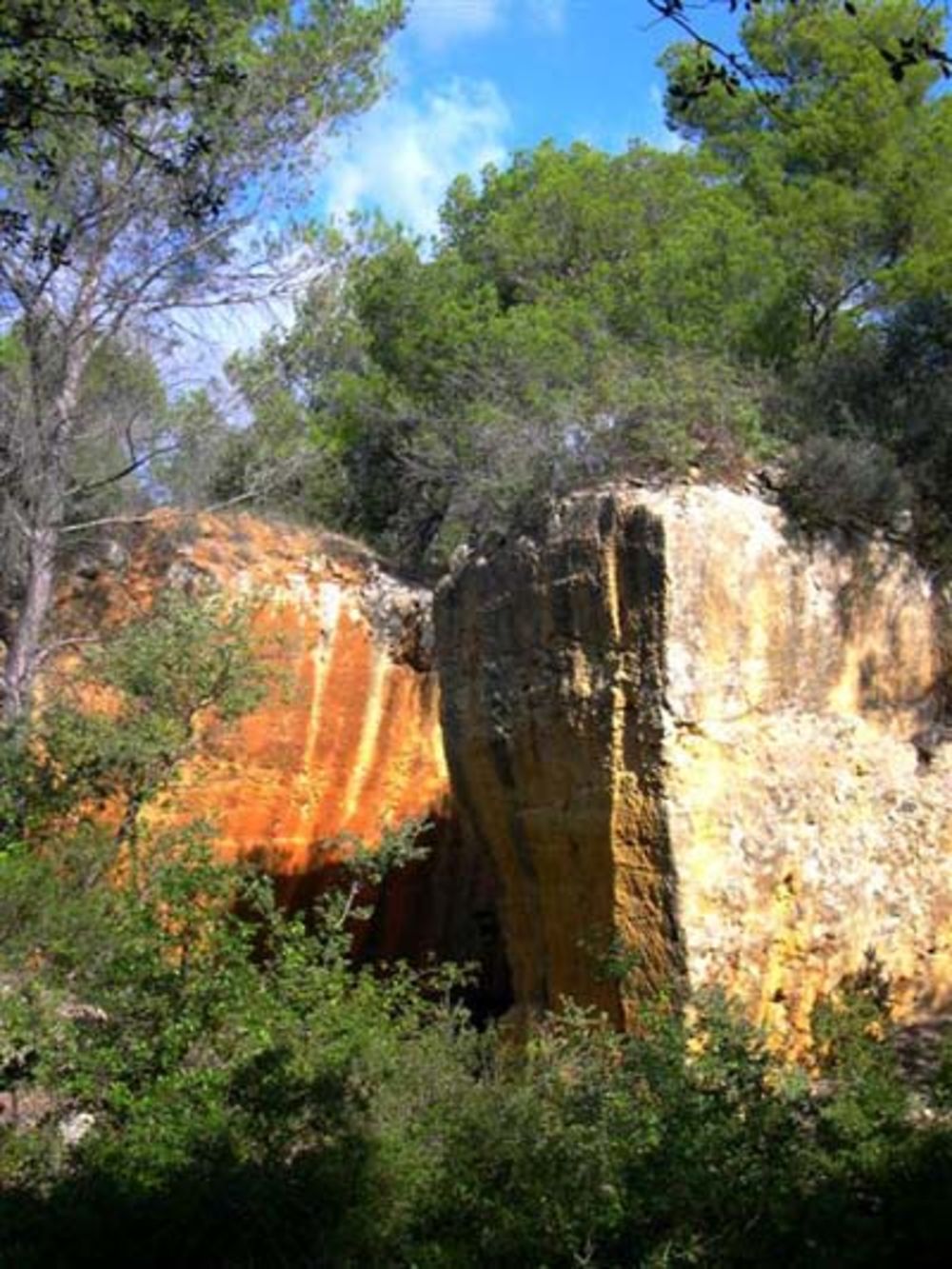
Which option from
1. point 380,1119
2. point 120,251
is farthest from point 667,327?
point 380,1119

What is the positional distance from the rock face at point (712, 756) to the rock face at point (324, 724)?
17.1 ft

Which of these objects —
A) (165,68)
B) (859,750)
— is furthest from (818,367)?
(165,68)

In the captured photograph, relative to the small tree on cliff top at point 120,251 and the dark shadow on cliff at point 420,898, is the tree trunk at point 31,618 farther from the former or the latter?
the dark shadow on cliff at point 420,898

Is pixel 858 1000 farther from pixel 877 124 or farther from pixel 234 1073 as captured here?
pixel 877 124

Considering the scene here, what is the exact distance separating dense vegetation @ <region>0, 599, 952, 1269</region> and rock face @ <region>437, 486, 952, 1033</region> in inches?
18.0

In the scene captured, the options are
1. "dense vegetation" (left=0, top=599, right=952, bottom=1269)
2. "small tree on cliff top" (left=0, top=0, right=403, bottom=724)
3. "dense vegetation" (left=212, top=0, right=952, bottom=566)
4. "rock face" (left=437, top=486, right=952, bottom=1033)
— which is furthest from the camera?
"small tree on cliff top" (left=0, top=0, right=403, bottom=724)

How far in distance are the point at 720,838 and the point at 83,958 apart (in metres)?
3.63

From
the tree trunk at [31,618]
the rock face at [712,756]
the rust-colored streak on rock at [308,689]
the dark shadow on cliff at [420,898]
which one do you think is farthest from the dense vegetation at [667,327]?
the dark shadow on cliff at [420,898]

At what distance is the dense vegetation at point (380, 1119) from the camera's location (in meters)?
5.73

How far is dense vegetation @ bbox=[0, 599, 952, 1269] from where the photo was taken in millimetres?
5730

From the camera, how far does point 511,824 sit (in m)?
9.74

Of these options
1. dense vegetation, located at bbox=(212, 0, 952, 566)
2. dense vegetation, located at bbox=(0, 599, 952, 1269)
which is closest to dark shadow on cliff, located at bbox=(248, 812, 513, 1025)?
dense vegetation, located at bbox=(212, 0, 952, 566)

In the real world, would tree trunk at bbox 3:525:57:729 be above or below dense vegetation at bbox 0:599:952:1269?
above

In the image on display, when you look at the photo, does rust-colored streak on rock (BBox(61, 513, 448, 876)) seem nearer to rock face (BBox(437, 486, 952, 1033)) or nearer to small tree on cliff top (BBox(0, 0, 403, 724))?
small tree on cliff top (BBox(0, 0, 403, 724))
